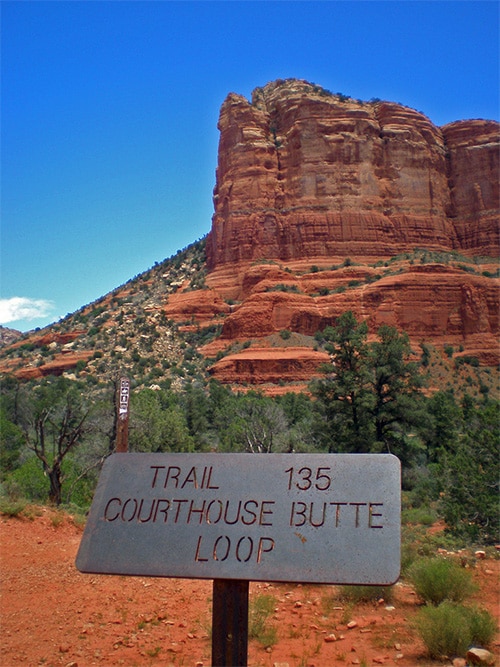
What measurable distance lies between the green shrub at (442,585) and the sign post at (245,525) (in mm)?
4920

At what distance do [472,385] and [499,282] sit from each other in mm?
15412

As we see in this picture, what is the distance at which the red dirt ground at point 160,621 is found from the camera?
21.4ft

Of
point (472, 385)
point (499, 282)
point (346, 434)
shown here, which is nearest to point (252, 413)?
point (346, 434)

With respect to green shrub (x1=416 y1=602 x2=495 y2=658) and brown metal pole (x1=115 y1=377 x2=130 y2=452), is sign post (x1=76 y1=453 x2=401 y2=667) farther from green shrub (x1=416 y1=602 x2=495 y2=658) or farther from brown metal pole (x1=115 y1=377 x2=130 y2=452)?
brown metal pole (x1=115 y1=377 x2=130 y2=452)

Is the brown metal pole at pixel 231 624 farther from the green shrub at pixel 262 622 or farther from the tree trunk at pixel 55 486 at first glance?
the tree trunk at pixel 55 486

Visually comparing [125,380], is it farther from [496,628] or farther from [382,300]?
[382,300]

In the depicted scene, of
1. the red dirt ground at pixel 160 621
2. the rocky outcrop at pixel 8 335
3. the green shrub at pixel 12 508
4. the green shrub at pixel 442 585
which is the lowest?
the red dirt ground at pixel 160 621

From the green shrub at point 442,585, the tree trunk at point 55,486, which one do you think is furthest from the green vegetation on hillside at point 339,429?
the green shrub at point 442,585

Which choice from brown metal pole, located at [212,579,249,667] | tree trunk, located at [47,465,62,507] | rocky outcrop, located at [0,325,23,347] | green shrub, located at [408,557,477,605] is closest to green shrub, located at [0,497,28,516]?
tree trunk, located at [47,465,62,507]

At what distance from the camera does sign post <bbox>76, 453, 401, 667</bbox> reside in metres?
3.84

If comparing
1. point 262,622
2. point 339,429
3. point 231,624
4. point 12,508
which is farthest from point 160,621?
point 339,429

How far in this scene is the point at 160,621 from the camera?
7.71 m

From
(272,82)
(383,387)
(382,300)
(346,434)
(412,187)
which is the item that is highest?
(272,82)

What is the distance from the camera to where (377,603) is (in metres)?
8.30
